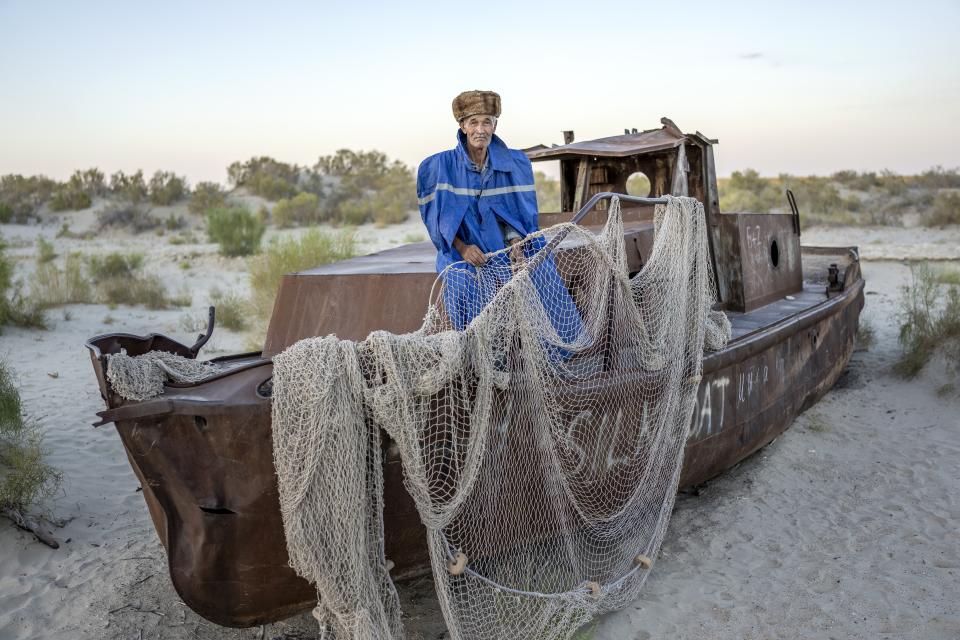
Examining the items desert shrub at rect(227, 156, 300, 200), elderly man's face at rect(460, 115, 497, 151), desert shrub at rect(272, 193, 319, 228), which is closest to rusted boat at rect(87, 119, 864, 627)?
elderly man's face at rect(460, 115, 497, 151)

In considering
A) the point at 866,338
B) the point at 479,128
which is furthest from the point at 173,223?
the point at 479,128

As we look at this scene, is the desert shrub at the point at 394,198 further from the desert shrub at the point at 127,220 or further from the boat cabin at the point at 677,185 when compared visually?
the boat cabin at the point at 677,185

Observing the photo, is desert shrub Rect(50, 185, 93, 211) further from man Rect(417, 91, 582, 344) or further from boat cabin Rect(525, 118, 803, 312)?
man Rect(417, 91, 582, 344)

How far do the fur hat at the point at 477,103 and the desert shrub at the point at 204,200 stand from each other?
25189 millimetres

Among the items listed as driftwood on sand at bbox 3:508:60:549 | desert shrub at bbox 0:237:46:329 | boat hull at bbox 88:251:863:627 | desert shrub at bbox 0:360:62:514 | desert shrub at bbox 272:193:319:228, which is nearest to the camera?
boat hull at bbox 88:251:863:627

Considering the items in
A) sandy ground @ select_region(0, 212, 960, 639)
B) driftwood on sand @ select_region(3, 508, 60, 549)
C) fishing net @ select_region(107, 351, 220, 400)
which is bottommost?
sandy ground @ select_region(0, 212, 960, 639)

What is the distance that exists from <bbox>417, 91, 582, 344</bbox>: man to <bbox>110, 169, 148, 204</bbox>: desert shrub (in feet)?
92.4

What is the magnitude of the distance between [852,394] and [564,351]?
498cm

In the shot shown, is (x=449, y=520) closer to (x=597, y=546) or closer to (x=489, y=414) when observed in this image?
(x=489, y=414)

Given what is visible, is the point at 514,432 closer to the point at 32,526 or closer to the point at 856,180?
the point at 32,526

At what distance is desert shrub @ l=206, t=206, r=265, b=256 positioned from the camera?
58.9 ft

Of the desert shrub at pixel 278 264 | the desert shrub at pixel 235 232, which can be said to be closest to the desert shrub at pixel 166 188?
the desert shrub at pixel 235 232

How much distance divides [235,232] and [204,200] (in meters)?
12.2

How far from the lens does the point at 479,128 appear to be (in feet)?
13.2
